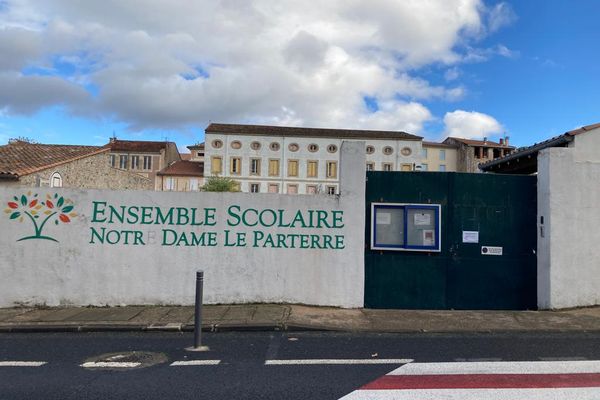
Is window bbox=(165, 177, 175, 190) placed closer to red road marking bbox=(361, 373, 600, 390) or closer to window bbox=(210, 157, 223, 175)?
window bbox=(210, 157, 223, 175)

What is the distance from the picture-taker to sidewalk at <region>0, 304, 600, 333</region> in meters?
6.77

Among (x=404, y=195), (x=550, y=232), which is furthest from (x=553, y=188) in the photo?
(x=404, y=195)

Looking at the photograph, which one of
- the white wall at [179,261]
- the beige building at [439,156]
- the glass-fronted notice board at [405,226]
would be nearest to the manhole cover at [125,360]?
the white wall at [179,261]

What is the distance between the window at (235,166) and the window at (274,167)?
4.65m

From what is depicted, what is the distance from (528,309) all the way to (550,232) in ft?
4.92

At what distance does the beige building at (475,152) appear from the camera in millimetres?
79000

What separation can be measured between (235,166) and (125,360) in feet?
214

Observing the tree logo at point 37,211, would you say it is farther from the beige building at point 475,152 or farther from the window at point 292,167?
the beige building at point 475,152

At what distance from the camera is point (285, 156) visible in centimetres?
7056

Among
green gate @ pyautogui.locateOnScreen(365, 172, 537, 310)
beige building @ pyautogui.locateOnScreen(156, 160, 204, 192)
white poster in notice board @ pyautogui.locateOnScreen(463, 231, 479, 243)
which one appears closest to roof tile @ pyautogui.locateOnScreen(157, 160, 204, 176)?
beige building @ pyautogui.locateOnScreen(156, 160, 204, 192)

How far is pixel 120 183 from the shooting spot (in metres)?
32.2

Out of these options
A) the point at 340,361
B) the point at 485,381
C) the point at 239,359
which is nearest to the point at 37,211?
the point at 239,359

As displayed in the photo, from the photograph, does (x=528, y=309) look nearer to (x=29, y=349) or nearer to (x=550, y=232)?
(x=550, y=232)

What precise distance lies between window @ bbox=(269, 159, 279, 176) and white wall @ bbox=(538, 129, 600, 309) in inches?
2455
